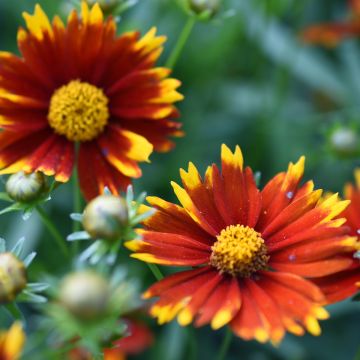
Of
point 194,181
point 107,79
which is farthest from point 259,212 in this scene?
point 107,79

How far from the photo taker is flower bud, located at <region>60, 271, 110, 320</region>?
1.01 metres

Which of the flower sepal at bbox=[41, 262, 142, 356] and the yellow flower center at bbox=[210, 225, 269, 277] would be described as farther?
the yellow flower center at bbox=[210, 225, 269, 277]

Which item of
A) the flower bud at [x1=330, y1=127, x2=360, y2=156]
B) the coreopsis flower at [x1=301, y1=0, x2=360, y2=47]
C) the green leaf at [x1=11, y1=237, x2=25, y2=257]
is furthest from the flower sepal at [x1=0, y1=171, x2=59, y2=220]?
the coreopsis flower at [x1=301, y1=0, x2=360, y2=47]

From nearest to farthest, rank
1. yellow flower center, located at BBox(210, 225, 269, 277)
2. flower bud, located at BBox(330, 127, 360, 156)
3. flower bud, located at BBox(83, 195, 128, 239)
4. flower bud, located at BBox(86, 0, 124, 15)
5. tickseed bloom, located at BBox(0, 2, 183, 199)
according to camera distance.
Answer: flower bud, located at BBox(83, 195, 128, 239)
yellow flower center, located at BBox(210, 225, 269, 277)
tickseed bloom, located at BBox(0, 2, 183, 199)
flower bud, located at BBox(86, 0, 124, 15)
flower bud, located at BBox(330, 127, 360, 156)

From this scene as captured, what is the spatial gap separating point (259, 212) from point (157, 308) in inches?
12.7

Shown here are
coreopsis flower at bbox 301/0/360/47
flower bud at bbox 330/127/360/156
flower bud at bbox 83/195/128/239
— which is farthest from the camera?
coreopsis flower at bbox 301/0/360/47

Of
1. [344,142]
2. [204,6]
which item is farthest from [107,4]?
[344,142]

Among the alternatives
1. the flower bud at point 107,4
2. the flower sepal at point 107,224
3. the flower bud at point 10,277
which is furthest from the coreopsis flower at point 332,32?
the flower bud at point 10,277

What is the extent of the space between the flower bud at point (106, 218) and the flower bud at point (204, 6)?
70cm

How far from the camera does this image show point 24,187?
4.62ft

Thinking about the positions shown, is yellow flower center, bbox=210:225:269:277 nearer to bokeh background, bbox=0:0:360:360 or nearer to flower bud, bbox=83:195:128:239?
flower bud, bbox=83:195:128:239

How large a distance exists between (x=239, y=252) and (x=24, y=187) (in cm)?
43

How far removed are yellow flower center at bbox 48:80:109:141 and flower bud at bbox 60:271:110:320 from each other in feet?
2.10

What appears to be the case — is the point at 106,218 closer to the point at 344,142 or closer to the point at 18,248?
the point at 18,248
